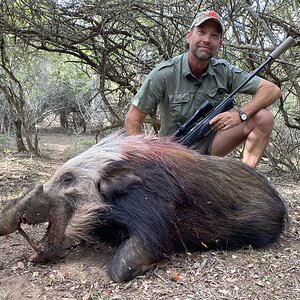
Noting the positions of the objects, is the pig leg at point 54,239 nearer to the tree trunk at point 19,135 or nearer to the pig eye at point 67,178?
the pig eye at point 67,178

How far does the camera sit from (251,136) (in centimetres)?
434

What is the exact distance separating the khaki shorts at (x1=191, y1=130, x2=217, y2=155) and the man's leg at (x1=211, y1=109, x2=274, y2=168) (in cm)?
4

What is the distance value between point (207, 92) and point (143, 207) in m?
1.72

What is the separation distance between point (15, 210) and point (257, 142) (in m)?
2.16

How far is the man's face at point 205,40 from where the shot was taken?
429cm

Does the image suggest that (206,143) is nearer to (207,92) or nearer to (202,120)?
(202,120)

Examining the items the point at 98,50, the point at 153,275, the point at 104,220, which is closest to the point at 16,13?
the point at 98,50

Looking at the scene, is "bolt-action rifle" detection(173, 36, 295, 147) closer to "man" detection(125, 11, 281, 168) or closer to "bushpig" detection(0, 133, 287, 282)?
"man" detection(125, 11, 281, 168)

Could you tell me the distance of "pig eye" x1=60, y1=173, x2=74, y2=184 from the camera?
11.0 ft

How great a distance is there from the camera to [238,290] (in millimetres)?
2779

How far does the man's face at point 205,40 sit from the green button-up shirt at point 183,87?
0.53 feet

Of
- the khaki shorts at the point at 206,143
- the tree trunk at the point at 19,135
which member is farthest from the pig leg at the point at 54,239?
the tree trunk at the point at 19,135

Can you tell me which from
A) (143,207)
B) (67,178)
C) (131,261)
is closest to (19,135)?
(67,178)

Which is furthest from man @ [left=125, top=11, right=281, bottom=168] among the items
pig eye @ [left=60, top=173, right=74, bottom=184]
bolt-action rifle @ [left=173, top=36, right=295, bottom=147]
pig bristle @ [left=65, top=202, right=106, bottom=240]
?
pig bristle @ [left=65, top=202, right=106, bottom=240]
